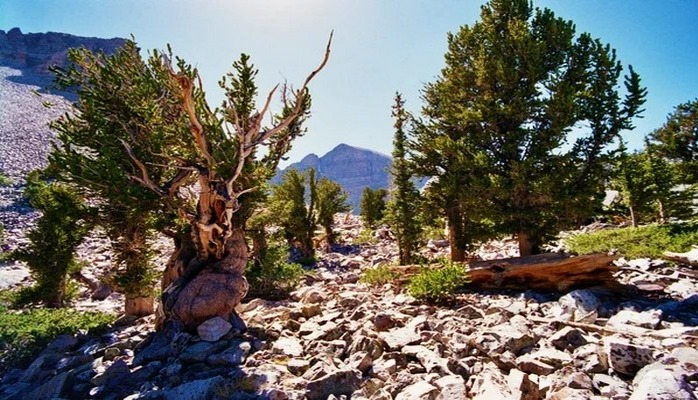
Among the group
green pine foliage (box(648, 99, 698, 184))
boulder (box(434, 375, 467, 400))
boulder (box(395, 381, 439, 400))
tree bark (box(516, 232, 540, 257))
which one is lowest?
boulder (box(395, 381, 439, 400))

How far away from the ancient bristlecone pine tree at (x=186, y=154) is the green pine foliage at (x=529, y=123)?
22.4 ft

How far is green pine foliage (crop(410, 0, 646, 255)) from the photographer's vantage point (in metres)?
11.4

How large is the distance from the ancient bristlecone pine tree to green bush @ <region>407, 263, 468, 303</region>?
4766 mm

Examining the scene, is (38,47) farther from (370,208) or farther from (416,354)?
(416,354)

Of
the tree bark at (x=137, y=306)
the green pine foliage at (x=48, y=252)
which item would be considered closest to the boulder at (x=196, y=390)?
the tree bark at (x=137, y=306)

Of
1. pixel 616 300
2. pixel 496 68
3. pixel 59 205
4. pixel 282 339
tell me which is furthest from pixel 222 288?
pixel 496 68

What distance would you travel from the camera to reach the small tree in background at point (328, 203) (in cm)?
3141

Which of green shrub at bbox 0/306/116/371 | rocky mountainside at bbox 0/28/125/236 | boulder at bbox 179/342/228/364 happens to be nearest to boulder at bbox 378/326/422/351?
boulder at bbox 179/342/228/364

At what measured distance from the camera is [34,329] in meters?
9.41

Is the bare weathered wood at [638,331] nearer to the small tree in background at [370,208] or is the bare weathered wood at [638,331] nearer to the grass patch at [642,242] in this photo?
the grass patch at [642,242]

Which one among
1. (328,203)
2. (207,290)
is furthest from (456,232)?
(328,203)

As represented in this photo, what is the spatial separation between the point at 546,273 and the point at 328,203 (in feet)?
78.9

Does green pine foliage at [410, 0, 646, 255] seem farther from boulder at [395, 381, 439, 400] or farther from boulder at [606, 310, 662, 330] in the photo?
boulder at [395, 381, 439, 400]

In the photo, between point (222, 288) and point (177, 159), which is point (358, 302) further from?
A: point (177, 159)
